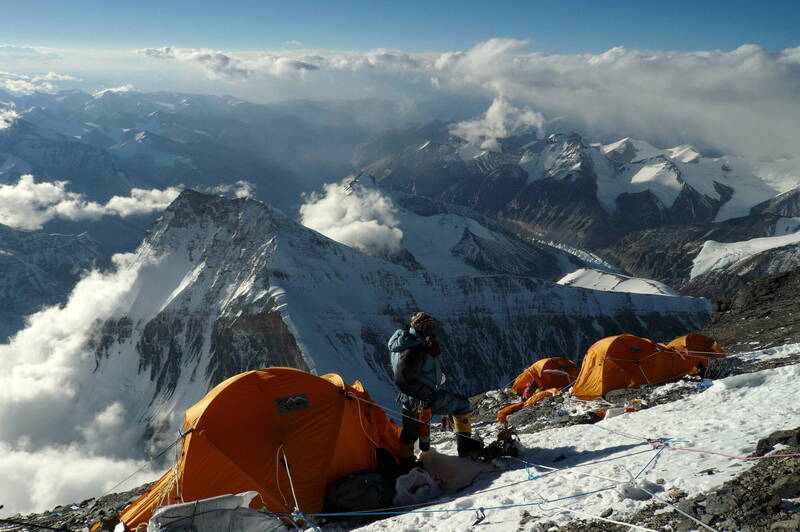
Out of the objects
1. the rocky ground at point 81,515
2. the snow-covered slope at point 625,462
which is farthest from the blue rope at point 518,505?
the rocky ground at point 81,515

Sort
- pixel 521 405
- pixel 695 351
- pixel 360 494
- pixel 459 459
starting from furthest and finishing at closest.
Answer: pixel 521 405 → pixel 695 351 → pixel 459 459 → pixel 360 494

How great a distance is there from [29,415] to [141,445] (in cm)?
5800

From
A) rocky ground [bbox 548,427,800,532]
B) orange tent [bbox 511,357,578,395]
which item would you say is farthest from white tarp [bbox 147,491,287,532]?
orange tent [bbox 511,357,578,395]

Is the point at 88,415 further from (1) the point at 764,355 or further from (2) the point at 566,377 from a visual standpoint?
(1) the point at 764,355

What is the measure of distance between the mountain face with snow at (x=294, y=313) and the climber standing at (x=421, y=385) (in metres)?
87.8

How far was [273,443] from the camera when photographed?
562 inches

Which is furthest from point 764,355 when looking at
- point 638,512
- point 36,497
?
point 36,497

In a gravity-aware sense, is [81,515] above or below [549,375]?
above

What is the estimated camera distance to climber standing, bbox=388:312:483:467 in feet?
46.8

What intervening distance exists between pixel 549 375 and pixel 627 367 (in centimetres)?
967

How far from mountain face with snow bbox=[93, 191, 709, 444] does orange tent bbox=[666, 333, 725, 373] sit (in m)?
78.0

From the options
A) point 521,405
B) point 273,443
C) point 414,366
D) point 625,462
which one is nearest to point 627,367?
point 521,405

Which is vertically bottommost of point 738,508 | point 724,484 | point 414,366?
point 724,484

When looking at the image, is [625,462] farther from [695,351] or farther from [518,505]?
[695,351]
